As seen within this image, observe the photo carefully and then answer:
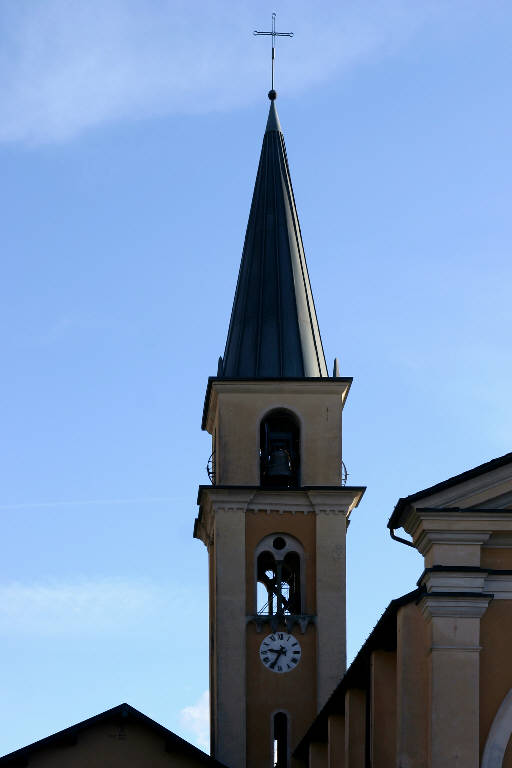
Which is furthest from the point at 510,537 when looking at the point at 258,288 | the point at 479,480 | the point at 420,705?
the point at 258,288

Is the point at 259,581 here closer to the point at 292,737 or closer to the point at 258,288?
the point at 292,737

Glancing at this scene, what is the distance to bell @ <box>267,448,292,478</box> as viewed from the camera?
129 ft

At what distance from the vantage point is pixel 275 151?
4284cm

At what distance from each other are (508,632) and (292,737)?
48.2 feet

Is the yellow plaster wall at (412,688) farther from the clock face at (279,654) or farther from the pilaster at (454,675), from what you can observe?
the clock face at (279,654)

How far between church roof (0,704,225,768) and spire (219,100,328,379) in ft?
24.8

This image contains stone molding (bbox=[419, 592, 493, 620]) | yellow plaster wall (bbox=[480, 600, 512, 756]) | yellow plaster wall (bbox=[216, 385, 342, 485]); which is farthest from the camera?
yellow plaster wall (bbox=[216, 385, 342, 485])

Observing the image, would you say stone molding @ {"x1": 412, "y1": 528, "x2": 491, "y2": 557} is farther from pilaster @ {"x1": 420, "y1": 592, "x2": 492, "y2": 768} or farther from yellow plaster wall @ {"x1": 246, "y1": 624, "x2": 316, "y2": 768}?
yellow plaster wall @ {"x1": 246, "y1": 624, "x2": 316, "y2": 768}

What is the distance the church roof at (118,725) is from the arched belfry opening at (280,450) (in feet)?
18.7

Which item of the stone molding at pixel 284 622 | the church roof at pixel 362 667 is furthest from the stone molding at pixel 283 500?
the church roof at pixel 362 667

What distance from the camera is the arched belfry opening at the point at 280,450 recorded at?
130 ft

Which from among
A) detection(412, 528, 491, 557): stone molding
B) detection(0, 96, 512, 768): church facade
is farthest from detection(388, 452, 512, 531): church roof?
detection(0, 96, 512, 768): church facade

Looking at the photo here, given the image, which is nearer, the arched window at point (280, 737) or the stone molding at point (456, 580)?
the stone molding at point (456, 580)

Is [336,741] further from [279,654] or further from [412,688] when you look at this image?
[412,688]
